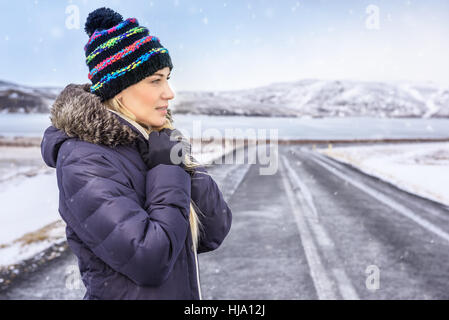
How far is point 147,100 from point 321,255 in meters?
4.63

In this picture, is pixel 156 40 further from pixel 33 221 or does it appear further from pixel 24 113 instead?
pixel 24 113

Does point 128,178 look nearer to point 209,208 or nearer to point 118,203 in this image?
point 118,203

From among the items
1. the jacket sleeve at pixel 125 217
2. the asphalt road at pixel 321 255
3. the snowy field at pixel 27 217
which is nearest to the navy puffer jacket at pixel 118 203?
the jacket sleeve at pixel 125 217

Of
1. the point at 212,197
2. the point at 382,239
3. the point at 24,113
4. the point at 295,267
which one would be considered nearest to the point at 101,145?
the point at 212,197

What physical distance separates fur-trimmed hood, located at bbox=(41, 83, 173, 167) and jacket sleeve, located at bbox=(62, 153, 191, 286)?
97mm

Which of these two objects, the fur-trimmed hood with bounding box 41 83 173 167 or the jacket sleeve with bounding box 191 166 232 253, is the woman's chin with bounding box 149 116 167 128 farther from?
the jacket sleeve with bounding box 191 166 232 253

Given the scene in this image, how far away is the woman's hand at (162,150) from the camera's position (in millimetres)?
1389

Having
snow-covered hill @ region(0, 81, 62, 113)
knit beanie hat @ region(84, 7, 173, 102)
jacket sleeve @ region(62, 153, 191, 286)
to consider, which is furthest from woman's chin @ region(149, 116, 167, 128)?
snow-covered hill @ region(0, 81, 62, 113)

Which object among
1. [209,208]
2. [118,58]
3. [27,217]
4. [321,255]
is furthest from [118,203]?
[27,217]

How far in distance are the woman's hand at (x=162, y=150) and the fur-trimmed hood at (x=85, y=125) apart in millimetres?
59

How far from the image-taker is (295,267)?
494 centimetres

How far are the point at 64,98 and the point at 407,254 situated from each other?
5627mm

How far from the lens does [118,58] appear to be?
1497 mm
